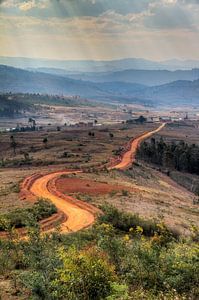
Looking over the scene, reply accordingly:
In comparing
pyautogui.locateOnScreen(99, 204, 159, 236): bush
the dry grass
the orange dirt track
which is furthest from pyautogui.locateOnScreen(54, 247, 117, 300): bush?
the dry grass

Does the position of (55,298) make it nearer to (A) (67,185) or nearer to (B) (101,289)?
(B) (101,289)

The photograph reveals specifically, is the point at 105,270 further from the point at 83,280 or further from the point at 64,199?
the point at 64,199

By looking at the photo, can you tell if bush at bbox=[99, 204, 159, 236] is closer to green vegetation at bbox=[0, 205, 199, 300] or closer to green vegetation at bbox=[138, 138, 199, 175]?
green vegetation at bbox=[0, 205, 199, 300]

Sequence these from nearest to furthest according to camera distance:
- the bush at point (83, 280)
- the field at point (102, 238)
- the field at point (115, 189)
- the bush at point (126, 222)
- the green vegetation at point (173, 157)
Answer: the bush at point (83, 280)
the field at point (102, 238)
the bush at point (126, 222)
the field at point (115, 189)
the green vegetation at point (173, 157)

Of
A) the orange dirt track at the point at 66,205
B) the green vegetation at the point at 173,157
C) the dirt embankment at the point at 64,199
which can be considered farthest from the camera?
the green vegetation at the point at 173,157

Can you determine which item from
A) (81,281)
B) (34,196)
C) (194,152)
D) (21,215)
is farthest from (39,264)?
(194,152)

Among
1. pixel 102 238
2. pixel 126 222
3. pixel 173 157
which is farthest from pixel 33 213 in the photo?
pixel 173 157

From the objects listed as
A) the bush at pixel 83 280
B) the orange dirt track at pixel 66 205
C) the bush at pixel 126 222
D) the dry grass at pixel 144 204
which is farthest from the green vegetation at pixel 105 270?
the dry grass at pixel 144 204

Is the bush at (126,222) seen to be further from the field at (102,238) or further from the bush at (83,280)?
the bush at (83,280)
